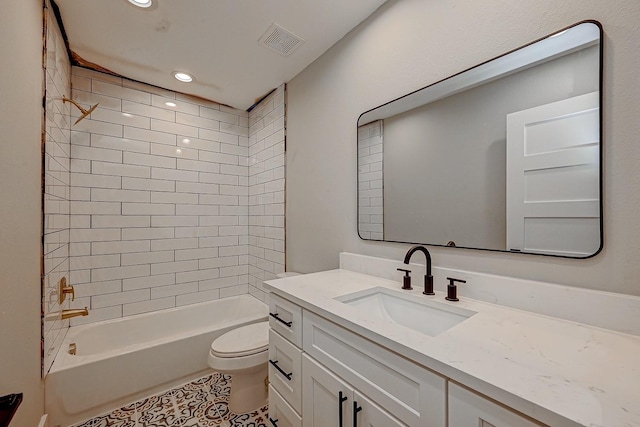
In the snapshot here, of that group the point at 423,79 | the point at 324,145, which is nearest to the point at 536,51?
the point at 423,79

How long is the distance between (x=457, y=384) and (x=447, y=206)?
83 centimetres

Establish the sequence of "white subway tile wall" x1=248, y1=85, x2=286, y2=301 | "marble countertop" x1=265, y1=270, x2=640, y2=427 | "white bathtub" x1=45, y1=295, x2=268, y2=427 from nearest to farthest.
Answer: "marble countertop" x1=265, y1=270, x2=640, y2=427 < "white bathtub" x1=45, y1=295, x2=268, y2=427 < "white subway tile wall" x1=248, y1=85, x2=286, y2=301

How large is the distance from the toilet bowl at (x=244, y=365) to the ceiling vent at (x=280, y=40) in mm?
2070

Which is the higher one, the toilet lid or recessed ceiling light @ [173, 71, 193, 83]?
recessed ceiling light @ [173, 71, 193, 83]

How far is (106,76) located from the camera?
7.38 feet

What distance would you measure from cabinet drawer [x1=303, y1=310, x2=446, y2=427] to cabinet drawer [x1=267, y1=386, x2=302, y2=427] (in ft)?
1.22

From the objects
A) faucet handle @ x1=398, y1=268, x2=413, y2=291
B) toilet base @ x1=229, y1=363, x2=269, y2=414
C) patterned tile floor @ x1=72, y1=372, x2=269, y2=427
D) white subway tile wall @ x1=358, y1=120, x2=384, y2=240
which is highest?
white subway tile wall @ x1=358, y1=120, x2=384, y2=240

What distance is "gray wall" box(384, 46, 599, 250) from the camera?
0.96 m

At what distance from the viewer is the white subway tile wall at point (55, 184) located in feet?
4.82

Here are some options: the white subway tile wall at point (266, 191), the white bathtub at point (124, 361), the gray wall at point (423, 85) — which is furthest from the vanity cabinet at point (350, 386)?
the white subway tile wall at point (266, 191)

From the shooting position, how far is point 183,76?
7.41 feet

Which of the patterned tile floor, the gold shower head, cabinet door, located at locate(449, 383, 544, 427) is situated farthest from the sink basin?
the gold shower head

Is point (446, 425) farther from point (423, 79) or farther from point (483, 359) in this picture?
point (423, 79)

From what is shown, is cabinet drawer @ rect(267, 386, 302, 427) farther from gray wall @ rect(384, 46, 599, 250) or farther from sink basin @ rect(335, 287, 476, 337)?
gray wall @ rect(384, 46, 599, 250)
